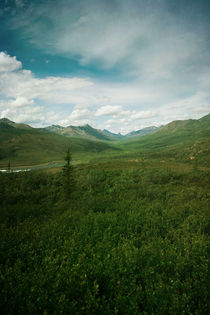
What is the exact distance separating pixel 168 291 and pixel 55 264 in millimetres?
3784

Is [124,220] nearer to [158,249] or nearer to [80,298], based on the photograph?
[158,249]

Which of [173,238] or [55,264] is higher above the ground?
[55,264]

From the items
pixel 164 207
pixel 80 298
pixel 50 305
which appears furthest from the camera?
pixel 164 207

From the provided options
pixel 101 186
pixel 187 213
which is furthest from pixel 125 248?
pixel 101 186

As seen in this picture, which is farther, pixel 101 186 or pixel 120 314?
pixel 101 186

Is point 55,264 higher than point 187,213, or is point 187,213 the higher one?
point 55,264

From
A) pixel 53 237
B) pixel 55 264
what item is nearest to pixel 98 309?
pixel 55 264

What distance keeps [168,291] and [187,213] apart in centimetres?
677

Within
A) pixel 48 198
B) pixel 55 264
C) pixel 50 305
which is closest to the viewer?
pixel 50 305

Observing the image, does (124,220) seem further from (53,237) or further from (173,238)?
(53,237)

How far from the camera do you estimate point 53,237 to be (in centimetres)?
702

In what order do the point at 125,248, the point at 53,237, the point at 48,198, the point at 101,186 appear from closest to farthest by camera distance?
the point at 125,248
the point at 53,237
the point at 48,198
the point at 101,186

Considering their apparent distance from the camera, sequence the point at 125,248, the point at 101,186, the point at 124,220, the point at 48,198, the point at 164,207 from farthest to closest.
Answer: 1. the point at 101,186
2. the point at 48,198
3. the point at 164,207
4. the point at 124,220
5. the point at 125,248

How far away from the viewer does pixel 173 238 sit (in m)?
7.25
